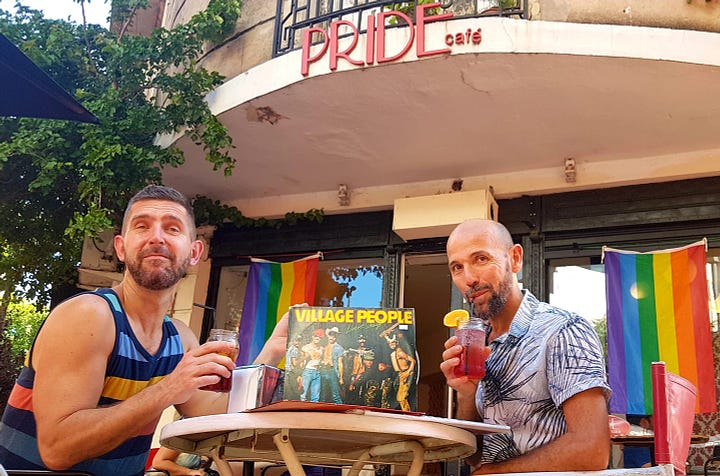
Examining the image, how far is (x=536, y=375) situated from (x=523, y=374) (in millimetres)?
61

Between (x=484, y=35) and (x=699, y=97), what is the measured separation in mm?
1685

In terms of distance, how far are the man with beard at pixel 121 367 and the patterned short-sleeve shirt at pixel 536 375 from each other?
0.81 m

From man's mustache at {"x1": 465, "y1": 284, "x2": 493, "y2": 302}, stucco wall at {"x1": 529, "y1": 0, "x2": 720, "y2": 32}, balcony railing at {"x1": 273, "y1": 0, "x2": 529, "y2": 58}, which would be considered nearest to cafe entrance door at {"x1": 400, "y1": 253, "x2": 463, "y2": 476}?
balcony railing at {"x1": 273, "y1": 0, "x2": 529, "y2": 58}

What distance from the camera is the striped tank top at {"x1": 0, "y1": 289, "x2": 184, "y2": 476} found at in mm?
2348

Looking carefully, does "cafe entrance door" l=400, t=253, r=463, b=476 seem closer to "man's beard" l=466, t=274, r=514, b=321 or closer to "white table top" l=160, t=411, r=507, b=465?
"man's beard" l=466, t=274, r=514, b=321

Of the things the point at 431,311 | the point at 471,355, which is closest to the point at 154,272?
the point at 471,355

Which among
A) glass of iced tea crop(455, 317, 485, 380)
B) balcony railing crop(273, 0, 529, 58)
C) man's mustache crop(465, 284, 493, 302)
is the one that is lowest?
glass of iced tea crop(455, 317, 485, 380)

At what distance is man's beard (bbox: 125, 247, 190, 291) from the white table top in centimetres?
60

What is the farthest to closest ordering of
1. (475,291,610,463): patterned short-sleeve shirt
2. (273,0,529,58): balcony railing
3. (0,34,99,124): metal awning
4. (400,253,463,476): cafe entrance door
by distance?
1. (400,253,463,476): cafe entrance door
2. (273,0,529,58): balcony railing
3. (0,34,99,124): metal awning
4. (475,291,610,463): patterned short-sleeve shirt

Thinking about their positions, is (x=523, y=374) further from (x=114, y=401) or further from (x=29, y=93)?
(x=29, y=93)

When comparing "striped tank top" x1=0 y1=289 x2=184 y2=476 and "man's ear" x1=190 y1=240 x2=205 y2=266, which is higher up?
"man's ear" x1=190 y1=240 x2=205 y2=266

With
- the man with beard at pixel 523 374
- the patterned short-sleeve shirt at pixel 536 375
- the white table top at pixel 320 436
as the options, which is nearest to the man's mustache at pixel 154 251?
the white table top at pixel 320 436

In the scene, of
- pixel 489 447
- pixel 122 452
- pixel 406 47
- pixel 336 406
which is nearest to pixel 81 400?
pixel 122 452

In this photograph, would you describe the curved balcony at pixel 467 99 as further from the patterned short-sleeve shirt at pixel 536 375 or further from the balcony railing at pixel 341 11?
the patterned short-sleeve shirt at pixel 536 375
